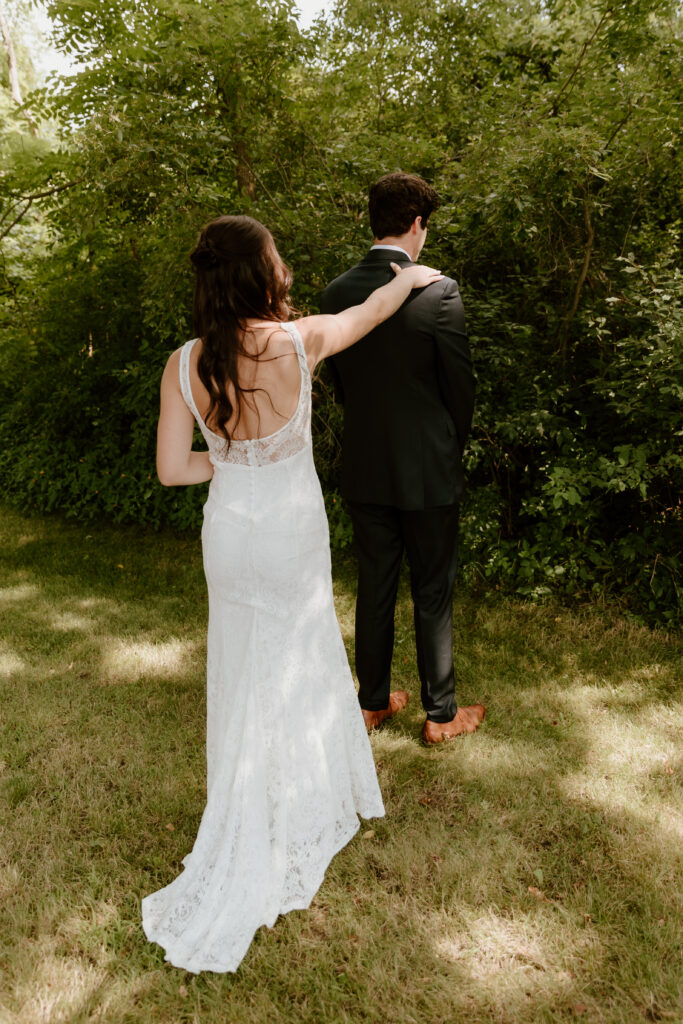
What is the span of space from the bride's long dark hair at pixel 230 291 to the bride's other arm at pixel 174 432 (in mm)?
115

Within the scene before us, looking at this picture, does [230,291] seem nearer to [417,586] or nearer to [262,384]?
[262,384]

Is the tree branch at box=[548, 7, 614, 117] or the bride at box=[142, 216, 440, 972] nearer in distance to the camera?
the bride at box=[142, 216, 440, 972]

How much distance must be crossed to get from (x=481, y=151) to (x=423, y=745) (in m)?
3.35

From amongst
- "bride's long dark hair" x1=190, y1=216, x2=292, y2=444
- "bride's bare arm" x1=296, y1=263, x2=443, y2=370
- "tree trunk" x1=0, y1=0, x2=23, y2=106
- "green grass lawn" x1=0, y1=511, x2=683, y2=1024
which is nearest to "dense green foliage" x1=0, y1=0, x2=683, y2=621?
"green grass lawn" x1=0, y1=511, x2=683, y2=1024

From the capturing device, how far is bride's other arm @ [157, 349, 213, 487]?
233cm

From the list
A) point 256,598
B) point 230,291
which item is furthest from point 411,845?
point 230,291

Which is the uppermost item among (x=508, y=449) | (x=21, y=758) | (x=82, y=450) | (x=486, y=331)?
(x=486, y=331)

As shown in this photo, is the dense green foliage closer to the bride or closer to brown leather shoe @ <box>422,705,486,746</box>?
brown leather shoe @ <box>422,705,486,746</box>

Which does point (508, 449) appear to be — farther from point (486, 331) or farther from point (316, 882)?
point (316, 882)

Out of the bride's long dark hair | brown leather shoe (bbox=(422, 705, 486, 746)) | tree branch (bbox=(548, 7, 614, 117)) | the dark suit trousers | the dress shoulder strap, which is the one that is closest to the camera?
the bride's long dark hair

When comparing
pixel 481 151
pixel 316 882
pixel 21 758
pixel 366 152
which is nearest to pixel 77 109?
pixel 366 152

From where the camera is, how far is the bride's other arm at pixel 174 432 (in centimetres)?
233

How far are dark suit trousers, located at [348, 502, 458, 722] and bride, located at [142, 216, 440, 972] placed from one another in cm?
64

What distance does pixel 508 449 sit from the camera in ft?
17.0
